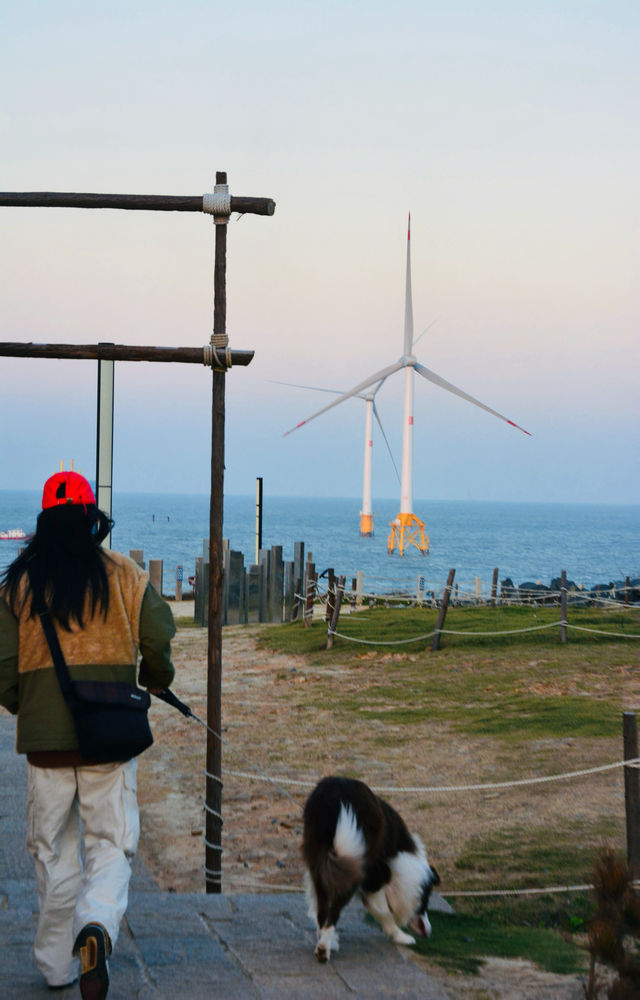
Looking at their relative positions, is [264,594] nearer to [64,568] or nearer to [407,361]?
[64,568]

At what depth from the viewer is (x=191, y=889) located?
227 inches

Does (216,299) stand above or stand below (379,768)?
above

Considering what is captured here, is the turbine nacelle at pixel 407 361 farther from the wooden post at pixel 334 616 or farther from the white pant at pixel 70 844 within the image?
the white pant at pixel 70 844

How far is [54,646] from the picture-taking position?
131 inches

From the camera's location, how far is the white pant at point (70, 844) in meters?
3.28

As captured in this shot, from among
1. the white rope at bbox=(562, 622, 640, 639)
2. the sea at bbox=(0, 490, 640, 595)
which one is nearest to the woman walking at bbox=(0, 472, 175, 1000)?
the white rope at bbox=(562, 622, 640, 639)

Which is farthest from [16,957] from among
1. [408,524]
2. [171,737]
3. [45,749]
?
[408,524]

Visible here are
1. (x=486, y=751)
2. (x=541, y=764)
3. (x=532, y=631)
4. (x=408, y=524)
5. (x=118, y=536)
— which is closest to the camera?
(x=541, y=764)

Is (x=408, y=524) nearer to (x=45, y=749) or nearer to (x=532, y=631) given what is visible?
(x=532, y=631)

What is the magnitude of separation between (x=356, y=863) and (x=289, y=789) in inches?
170

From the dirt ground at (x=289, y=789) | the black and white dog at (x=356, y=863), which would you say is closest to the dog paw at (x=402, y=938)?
the black and white dog at (x=356, y=863)

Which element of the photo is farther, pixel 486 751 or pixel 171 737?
pixel 171 737

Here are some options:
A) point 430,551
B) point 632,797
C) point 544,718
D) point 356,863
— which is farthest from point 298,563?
point 430,551

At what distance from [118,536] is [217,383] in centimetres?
8863
